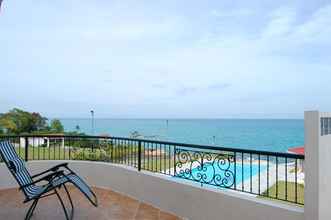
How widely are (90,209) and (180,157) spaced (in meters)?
1.43

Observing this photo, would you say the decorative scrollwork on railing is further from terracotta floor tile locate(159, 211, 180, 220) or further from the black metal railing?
terracotta floor tile locate(159, 211, 180, 220)

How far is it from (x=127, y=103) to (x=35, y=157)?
Result: 1472cm

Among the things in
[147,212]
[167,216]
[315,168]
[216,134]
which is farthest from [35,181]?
[216,134]

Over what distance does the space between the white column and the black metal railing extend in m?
0.28

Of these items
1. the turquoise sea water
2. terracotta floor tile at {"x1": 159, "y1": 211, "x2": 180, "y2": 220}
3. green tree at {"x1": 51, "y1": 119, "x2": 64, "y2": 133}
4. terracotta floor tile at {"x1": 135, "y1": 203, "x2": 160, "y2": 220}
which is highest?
green tree at {"x1": 51, "y1": 119, "x2": 64, "y2": 133}

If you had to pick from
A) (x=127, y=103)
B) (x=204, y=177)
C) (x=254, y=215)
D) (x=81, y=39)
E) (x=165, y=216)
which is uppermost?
(x=81, y=39)

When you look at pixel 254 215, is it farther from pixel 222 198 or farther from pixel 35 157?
pixel 35 157

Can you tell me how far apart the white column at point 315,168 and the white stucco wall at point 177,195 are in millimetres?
162

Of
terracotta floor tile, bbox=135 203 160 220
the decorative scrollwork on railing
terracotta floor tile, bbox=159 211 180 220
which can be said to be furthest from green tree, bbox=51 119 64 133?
terracotta floor tile, bbox=159 211 180 220

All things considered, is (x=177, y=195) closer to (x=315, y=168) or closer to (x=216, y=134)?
(x=315, y=168)

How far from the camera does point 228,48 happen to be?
32.4ft

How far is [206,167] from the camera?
3.79 metres

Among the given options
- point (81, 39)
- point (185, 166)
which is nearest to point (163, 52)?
point (81, 39)

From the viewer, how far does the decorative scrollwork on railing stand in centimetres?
349
